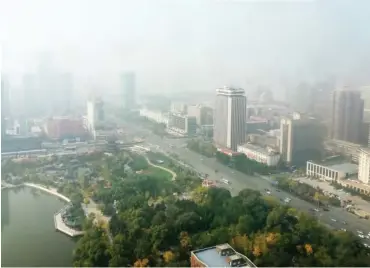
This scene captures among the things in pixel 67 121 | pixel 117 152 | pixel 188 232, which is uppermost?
pixel 67 121

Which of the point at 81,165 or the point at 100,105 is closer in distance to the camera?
the point at 81,165

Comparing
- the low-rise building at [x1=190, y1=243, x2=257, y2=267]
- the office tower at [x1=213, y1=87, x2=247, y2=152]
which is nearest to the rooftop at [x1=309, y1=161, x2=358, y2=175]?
the office tower at [x1=213, y1=87, x2=247, y2=152]

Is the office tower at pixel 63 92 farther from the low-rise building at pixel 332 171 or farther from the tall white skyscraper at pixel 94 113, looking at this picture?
the low-rise building at pixel 332 171

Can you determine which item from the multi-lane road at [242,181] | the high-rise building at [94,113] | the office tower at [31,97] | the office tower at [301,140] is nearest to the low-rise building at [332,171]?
the office tower at [301,140]

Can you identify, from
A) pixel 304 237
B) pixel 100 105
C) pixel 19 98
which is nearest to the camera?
pixel 304 237

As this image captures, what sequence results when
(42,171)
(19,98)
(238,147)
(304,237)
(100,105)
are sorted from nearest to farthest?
(304,237), (42,171), (19,98), (100,105), (238,147)

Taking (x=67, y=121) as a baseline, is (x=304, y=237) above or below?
below

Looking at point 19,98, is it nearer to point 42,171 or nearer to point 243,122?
point 42,171

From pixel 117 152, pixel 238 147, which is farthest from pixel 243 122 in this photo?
pixel 117 152
